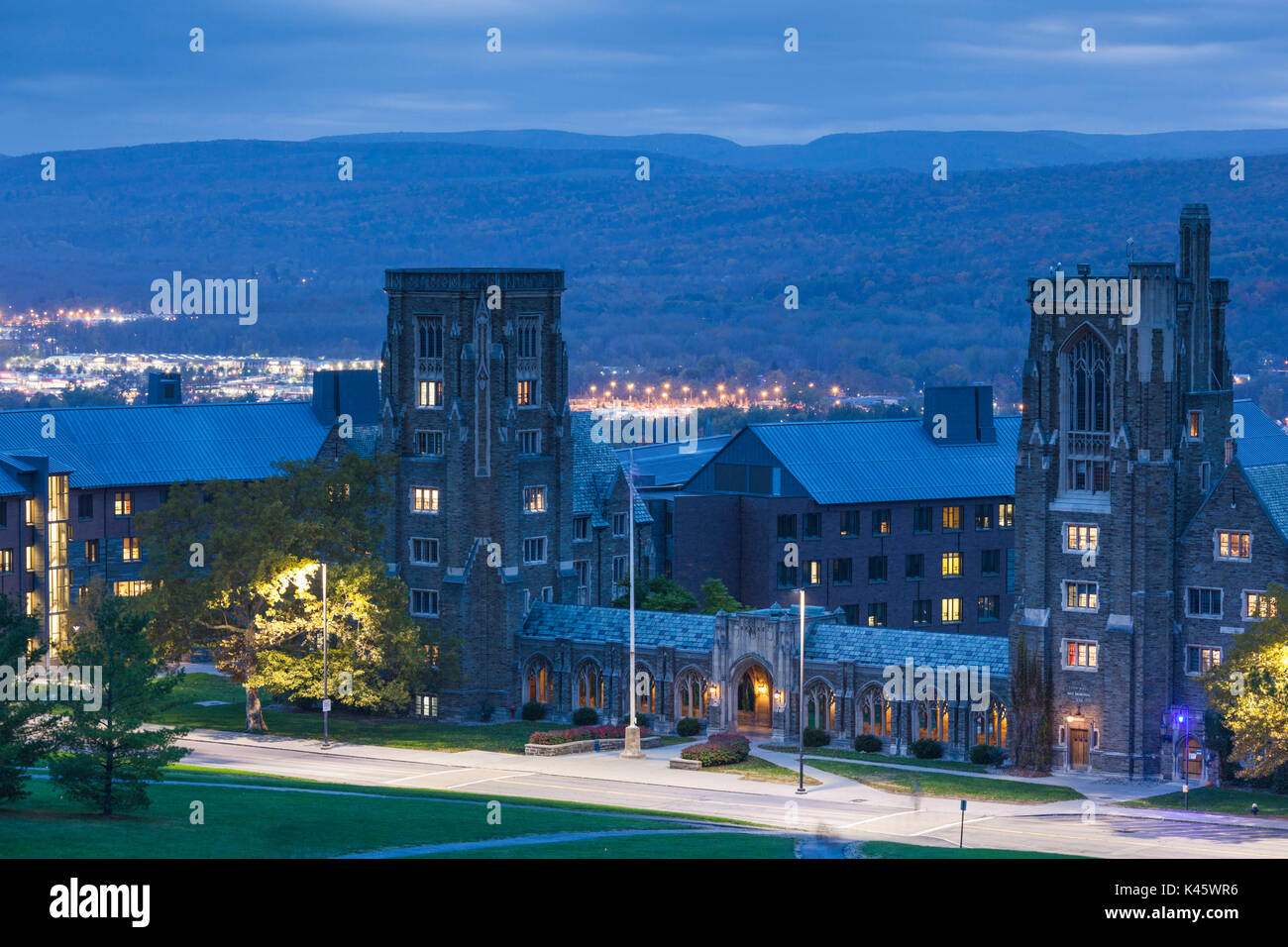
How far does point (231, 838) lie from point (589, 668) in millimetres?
46741

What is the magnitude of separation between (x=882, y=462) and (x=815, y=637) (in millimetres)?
38045

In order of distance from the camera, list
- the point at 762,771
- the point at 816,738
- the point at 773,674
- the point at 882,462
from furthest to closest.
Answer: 1. the point at 882,462
2. the point at 773,674
3. the point at 816,738
4. the point at 762,771

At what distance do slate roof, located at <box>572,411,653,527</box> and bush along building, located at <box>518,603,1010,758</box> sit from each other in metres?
9.60

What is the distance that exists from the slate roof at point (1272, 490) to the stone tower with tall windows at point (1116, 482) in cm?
273

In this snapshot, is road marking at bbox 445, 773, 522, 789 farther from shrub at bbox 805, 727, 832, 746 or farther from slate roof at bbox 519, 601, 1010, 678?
slate roof at bbox 519, 601, 1010, 678

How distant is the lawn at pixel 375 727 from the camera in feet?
352

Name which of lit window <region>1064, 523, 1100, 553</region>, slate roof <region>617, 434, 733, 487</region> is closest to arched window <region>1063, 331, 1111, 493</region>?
lit window <region>1064, 523, 1100, 553</region>

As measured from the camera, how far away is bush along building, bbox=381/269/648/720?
116 m

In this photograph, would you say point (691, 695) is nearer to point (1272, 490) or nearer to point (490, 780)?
point (490, 780)

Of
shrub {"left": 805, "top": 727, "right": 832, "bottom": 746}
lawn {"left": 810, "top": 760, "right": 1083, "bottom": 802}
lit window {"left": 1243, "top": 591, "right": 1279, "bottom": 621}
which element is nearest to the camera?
lawn {"left": 810, "top": 760, "right": 1083, "bottom": 802}

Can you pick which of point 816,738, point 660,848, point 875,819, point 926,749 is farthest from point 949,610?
point 660,848

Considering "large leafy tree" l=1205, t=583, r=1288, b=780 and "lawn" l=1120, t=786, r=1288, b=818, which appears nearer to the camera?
"large leafy tree" l=1205, t=583, r=1288, b=780

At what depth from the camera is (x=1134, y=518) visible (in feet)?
323

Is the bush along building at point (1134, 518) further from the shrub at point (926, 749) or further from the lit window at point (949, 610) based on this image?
the lit window at point (949, 610)
